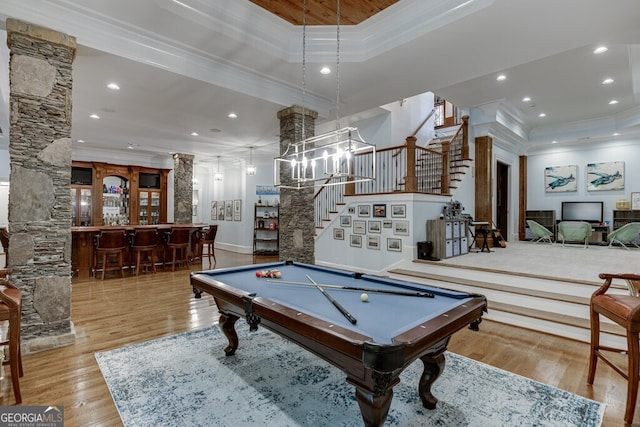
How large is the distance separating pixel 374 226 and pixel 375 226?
27 mm

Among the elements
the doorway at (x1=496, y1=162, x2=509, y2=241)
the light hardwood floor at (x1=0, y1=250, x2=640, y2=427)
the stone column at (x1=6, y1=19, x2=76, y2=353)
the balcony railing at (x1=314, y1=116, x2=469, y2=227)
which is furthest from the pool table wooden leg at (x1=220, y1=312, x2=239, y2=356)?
the doorway at (x1=496, y1=162, x2=509, y2=241)

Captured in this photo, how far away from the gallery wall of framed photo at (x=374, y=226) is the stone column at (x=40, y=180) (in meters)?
5.13

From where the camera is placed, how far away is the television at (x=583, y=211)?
361 inches

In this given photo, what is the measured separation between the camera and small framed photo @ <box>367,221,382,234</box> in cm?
652

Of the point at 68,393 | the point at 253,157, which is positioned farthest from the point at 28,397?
the point at 253,157

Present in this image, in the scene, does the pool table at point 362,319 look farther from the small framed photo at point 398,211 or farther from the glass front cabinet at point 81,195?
the glass front cabinet at point 81,195

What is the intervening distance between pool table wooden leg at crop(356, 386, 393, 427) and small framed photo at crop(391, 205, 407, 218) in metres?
4.77

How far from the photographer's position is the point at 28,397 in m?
2.27

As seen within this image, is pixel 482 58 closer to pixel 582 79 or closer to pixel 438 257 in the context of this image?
pixel 438 257

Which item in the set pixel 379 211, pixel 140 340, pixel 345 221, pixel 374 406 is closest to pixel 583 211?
pixel 379 211

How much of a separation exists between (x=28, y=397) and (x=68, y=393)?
0.82 feet

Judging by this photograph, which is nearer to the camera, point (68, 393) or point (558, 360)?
point (68, 393)

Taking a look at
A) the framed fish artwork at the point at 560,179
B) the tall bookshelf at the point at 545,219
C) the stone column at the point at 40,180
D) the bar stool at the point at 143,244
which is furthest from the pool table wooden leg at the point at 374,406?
the framed fish artwork at the point at 560,179

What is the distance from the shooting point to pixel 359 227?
691 centimetres
